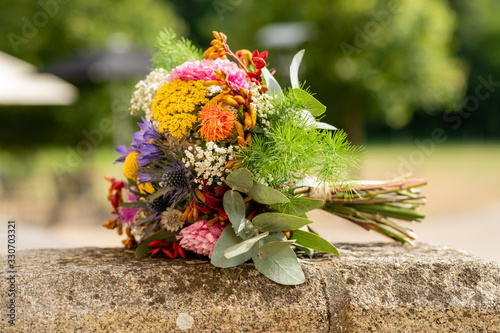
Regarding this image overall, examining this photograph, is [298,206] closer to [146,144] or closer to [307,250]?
[307,250]

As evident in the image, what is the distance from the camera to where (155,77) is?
6.58 feet

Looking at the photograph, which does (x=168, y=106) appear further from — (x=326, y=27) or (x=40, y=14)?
(x=40, y=14)

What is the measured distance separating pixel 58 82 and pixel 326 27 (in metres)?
6.35

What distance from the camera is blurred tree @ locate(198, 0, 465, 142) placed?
10422 mm

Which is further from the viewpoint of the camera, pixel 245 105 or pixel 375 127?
pixel 375 127

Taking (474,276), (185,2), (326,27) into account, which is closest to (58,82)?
(326,27)

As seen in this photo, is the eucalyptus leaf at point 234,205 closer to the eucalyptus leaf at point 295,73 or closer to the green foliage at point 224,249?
the green foliage at point 224,249

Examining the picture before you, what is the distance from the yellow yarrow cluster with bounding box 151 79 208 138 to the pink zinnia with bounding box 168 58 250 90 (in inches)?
1.0

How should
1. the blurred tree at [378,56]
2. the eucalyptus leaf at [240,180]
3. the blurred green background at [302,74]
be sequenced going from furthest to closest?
the blurred tree at [378,56] < the blurred green background at [302,74] < the eucalyptus leaf at [240,180]

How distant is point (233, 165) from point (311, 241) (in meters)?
0.38

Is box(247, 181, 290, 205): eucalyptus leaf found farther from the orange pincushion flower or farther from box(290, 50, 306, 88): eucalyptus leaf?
box(290, 50, 306, 88): eucalyptus leaf

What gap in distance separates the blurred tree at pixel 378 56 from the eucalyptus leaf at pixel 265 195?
30.0 feet

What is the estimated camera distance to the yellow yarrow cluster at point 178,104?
1.74 m

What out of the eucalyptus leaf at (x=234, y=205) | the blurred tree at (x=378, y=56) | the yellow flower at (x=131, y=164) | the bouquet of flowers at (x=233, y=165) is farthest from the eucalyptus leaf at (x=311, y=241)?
the blurred tree at (x=378, y=56)
